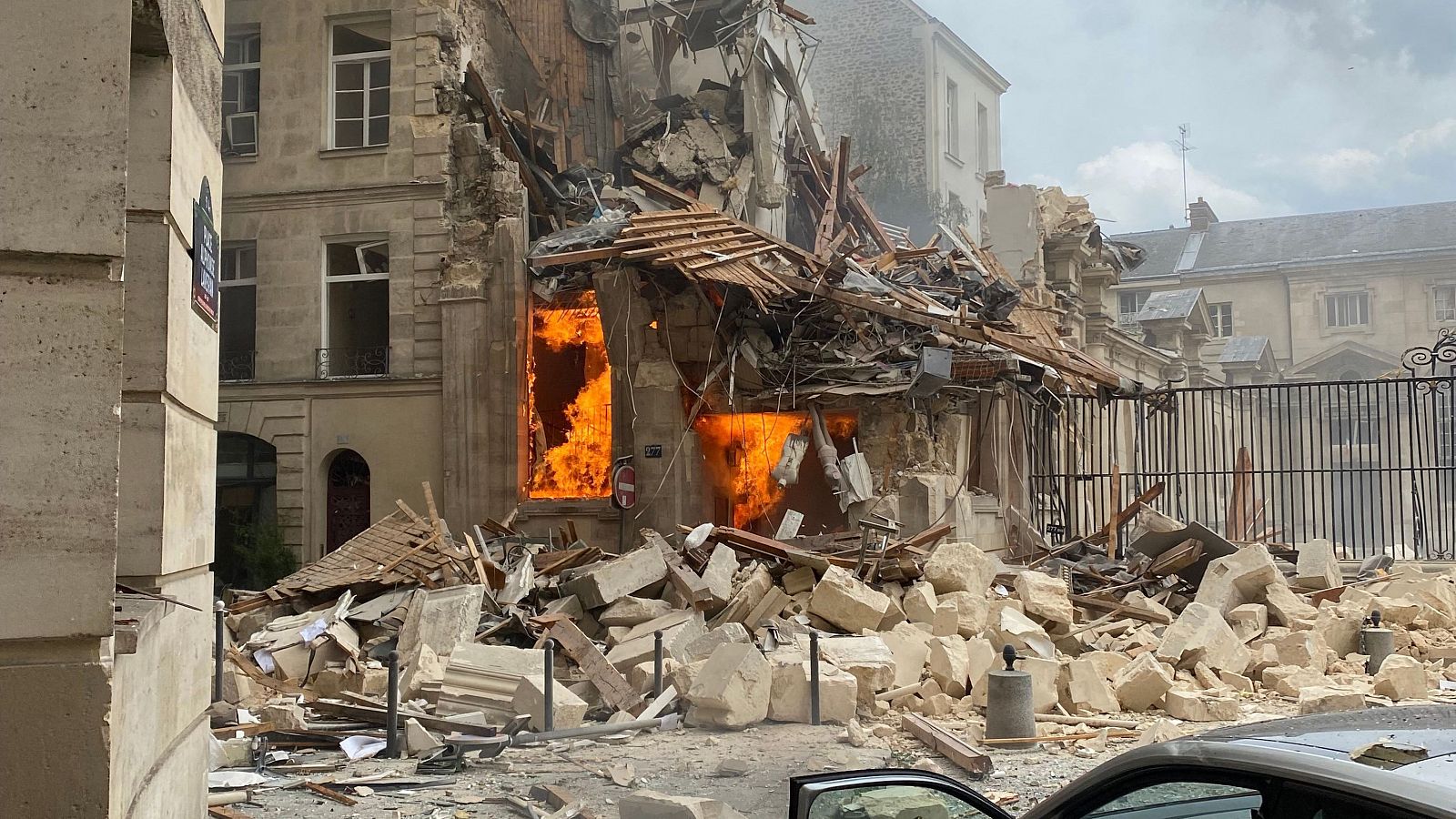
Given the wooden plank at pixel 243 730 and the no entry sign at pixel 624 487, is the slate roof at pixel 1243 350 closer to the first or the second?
the no entry sign at pixel 624 487

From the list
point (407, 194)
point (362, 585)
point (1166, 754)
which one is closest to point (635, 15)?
point (407, 194)

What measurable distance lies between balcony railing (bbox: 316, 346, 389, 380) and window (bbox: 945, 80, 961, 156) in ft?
84.5

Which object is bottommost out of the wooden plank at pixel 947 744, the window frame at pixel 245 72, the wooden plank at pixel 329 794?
the wooden plank at pixel 329 794

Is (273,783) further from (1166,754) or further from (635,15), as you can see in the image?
(635,15)

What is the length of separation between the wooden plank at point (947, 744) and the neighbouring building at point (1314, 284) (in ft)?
114

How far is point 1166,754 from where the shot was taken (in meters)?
2.39

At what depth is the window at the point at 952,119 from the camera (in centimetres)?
4094

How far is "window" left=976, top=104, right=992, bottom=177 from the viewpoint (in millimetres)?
43656

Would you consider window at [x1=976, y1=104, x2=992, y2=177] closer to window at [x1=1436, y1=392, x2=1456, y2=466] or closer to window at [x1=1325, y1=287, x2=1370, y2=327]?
window at [x1=1325, y1=287, x2=1370, y2=327]

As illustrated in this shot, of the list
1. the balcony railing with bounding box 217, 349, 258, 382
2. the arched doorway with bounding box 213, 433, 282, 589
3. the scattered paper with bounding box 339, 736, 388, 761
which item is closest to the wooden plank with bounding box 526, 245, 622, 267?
the scattered paper with bounding box 339, 736, 388, 761

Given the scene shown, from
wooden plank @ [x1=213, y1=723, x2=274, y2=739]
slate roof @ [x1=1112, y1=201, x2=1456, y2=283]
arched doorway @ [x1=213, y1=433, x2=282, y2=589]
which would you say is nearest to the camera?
wooden plank @ [x1=213, y1=723, x2=274, y2=739]

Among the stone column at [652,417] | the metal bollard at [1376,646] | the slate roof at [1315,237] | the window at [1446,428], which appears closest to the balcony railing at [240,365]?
the stone column at [652,417]

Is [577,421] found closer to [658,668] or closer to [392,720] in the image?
[658,668]

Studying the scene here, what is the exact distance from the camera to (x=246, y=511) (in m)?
20.9
